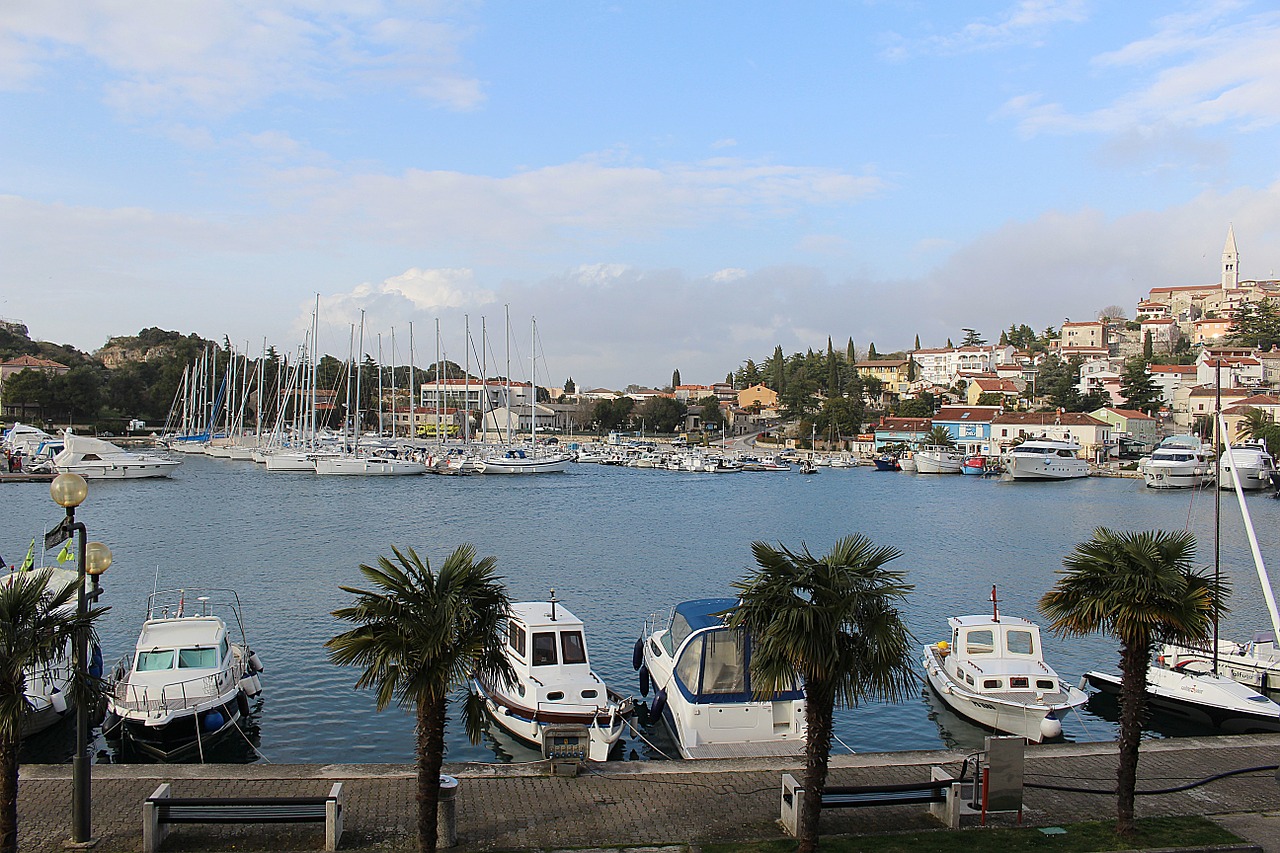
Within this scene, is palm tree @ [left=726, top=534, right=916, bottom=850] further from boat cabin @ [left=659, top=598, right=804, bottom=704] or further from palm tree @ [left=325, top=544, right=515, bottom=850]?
boat cabin @ [left=659, top=598, right=804, bottom=704]

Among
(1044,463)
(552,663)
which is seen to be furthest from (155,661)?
(1044,463)

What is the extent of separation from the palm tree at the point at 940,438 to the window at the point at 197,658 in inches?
4889

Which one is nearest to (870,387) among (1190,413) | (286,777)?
(1190,413)

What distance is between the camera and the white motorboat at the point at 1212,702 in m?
19.4

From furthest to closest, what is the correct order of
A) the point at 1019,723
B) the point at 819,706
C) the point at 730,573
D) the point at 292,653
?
the point at 730,573
the point at 292,653
the point at 1019,723
the point at 819,706

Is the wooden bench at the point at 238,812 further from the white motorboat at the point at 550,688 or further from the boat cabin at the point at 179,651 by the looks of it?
the boat cabin at the point at 179,651

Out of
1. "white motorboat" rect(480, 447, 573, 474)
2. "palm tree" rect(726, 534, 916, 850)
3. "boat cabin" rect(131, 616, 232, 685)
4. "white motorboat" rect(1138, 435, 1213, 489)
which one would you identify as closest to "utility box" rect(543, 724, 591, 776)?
"palm tree" rect(726, 534, 916, 850)

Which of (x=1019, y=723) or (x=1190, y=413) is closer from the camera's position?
(x=1019, y=723)

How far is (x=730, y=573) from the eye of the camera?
4200cm

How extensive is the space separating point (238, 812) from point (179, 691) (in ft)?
27.2

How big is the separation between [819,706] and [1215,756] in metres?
8.62

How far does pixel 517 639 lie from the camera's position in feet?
64.1

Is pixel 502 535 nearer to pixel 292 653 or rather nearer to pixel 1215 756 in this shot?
pixel 292 653

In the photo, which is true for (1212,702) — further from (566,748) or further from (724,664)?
(566,748)
